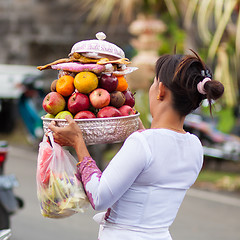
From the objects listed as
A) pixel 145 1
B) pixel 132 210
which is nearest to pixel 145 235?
pixel 132 210

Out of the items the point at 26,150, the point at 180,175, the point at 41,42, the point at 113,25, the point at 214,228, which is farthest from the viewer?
the point at 41,42

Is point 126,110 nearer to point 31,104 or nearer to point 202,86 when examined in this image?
point 202,86

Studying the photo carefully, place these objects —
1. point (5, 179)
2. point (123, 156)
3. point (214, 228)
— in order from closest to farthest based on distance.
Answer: point (123, 156) → point (5, 179) → point (214, 228)

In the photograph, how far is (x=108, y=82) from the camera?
84.2 inches

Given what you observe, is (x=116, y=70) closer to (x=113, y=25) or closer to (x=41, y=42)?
(x=113, y=25)

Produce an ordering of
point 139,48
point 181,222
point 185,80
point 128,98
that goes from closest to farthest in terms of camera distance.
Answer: point 185,80
point 128,98
point 181,222
point 139,48

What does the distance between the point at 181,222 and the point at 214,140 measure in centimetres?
292

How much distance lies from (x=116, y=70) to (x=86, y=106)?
0.21m

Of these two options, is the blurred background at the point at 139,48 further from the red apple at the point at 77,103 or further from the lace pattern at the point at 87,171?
the lace pattern at the point at 87,171

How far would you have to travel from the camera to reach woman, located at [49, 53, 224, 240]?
182 centimetres

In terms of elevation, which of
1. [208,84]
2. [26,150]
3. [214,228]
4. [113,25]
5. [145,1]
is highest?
[208,84]

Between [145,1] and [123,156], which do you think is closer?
[123,156]

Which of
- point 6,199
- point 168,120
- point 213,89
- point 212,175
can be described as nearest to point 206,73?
point 213,89

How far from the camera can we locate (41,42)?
514 inches
